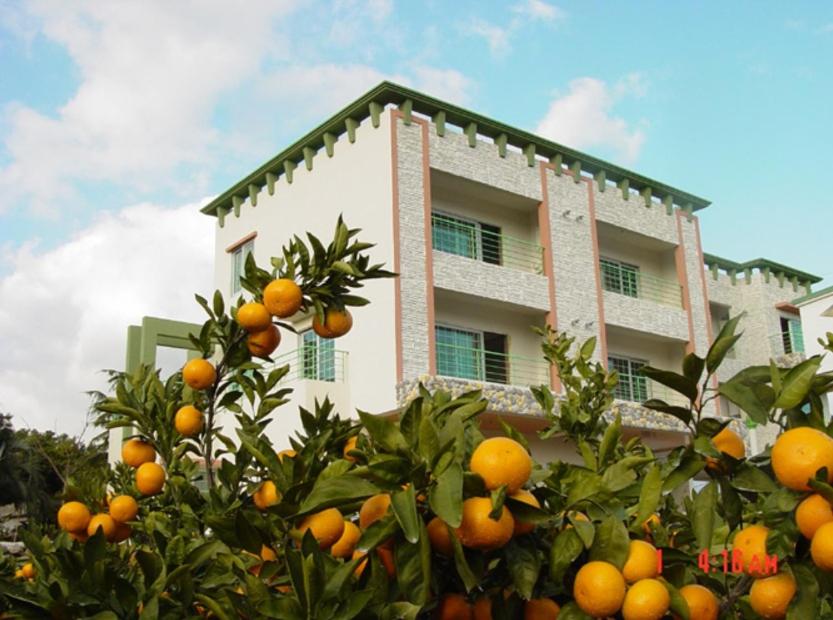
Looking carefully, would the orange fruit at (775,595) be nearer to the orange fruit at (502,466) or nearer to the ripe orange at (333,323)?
the orange fruit at (502,466)

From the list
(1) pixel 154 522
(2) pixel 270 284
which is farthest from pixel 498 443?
(1) pixel 154 522

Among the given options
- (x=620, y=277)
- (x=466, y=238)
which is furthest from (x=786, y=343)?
(x=466, y=238)

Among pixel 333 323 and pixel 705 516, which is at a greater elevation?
pixel 333 323

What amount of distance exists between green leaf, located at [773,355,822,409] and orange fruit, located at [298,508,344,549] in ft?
2.97

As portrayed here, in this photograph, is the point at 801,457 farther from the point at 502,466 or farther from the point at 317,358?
the point at 317,358

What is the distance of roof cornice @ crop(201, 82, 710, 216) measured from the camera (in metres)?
18.7

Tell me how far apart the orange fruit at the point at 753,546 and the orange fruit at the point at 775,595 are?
0.08 feet

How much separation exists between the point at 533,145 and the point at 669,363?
7.36 m

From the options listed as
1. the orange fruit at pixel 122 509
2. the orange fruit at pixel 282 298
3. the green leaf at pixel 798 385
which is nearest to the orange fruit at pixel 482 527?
the green leaf at pixel 798 385

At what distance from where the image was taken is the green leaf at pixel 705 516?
5.92 ft

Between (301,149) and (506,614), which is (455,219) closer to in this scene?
(301,149)

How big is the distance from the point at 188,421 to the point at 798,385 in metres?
1.96

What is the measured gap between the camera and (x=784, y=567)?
1646 millimetres

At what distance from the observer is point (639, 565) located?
163cm
